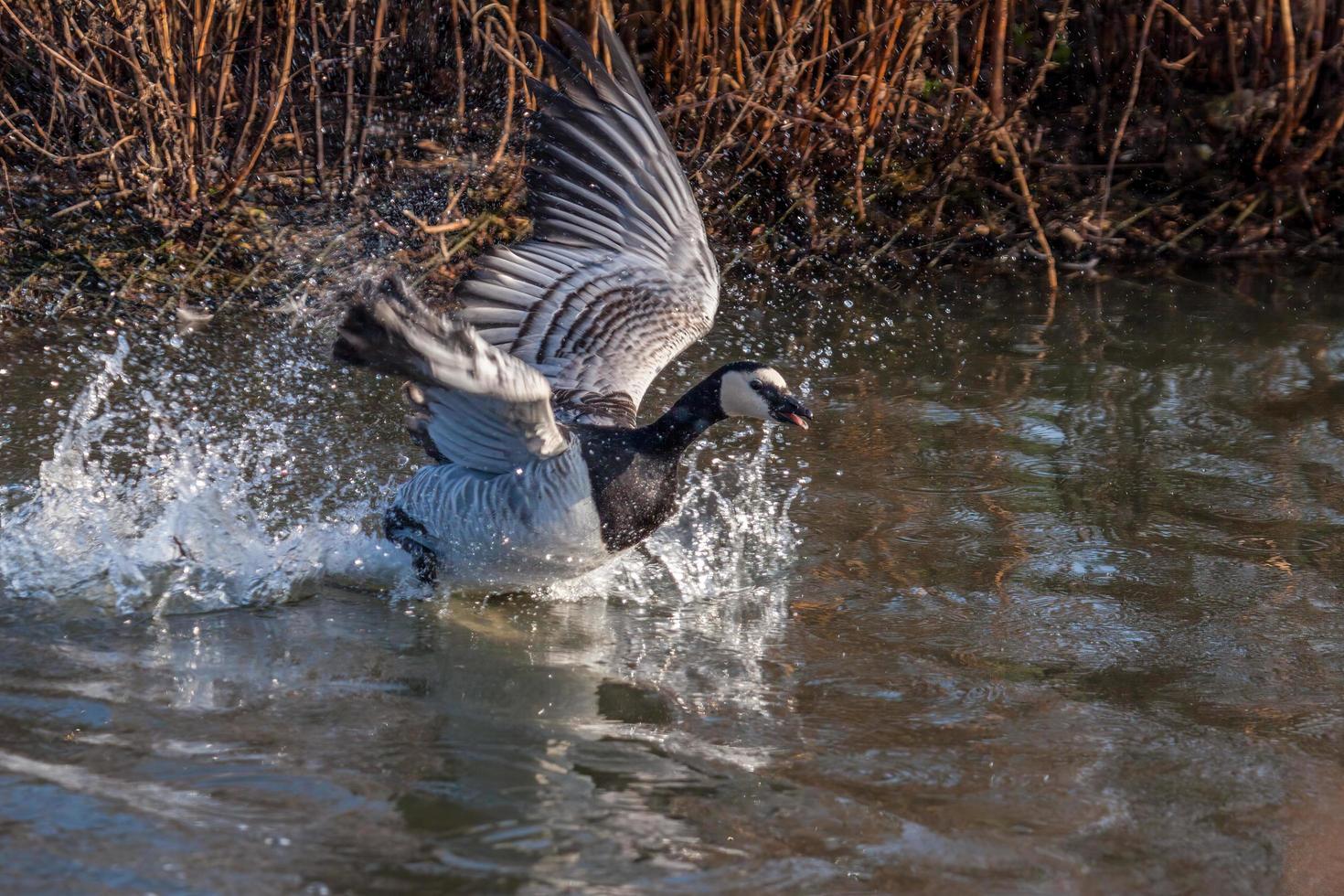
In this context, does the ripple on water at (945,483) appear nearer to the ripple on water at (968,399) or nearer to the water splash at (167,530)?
the ripple on water at (968,399)

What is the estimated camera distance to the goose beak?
4.36m

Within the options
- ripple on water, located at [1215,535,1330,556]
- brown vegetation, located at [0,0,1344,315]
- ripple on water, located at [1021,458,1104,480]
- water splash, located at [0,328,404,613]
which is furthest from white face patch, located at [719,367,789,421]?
brown vegetation, located at [0,0,1344,315]

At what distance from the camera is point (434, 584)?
175 inches

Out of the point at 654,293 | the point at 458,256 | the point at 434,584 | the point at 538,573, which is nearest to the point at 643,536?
the point at 538,573

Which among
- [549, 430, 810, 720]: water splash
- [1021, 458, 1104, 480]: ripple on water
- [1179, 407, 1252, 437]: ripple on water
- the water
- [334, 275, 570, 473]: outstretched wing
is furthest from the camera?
[1179, 407, 1252, 437]: ripple on water

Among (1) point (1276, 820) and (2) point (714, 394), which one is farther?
(2) point (714, 394)

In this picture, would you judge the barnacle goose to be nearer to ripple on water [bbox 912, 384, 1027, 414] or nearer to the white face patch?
the white face patch

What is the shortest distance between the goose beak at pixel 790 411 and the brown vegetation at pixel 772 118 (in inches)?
115

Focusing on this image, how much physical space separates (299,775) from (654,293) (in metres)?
2.38

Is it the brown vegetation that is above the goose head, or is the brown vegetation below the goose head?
above

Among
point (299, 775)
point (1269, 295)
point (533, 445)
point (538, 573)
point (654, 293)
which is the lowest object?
point (299, 775)

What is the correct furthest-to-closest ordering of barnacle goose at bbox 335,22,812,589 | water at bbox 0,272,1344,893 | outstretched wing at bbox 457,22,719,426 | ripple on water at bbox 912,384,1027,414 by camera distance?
ripple on water at bbox 912,384,1027,414 → outstretched wing at bbox 457,22,719,426 → barnacle goose at bbox 335,22,812,589 → water at bbox 0,272,1344,893

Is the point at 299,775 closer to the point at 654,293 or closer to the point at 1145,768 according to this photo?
the point at 1145,768

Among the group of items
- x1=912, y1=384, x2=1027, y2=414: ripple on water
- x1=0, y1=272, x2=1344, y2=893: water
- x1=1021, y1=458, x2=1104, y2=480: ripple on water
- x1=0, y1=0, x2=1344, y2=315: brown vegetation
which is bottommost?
x1=0, y1=272, x2=1344, y2=893: water
